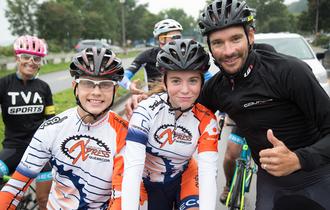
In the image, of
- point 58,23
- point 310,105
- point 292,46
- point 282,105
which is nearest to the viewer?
point 310,105

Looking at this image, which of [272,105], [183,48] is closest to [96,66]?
[183,48]

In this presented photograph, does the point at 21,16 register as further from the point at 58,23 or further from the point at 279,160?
the point at 279,160

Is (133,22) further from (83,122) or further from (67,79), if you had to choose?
(83,122)

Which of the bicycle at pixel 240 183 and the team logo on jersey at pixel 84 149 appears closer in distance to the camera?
the team logo on jersey at pixel 84 149

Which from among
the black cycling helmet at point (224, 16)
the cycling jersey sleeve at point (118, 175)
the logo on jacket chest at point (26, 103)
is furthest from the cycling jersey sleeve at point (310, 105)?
the logo on jacket chest at point (26, 103)

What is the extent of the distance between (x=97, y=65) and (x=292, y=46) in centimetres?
711

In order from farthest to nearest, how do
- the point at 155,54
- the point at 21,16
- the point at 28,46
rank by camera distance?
1. the point at 21,16
2. the point at 155,54
3. the point at 28,46

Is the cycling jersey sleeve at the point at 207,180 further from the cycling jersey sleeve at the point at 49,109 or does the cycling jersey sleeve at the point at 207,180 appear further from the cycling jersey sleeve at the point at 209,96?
the cycling jersey sleeve at the point at 49,109

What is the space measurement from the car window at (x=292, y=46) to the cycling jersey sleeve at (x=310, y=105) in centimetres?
642

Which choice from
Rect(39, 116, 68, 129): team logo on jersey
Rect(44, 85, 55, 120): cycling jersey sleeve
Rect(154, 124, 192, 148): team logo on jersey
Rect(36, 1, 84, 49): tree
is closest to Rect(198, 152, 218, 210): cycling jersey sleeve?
Rect(154, 124, 192, 148): team logo on jersey

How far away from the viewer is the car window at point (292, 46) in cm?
834

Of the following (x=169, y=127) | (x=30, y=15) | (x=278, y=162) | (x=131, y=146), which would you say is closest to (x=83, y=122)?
(x=131, y=146)

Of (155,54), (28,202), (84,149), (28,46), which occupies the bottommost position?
(28,202)

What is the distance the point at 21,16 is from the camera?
39750 mm
